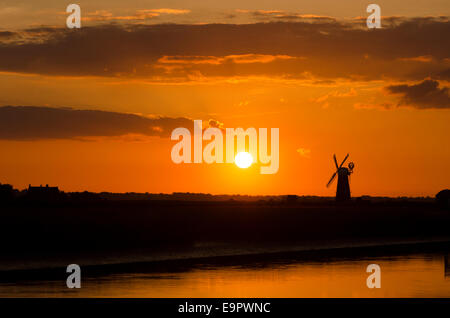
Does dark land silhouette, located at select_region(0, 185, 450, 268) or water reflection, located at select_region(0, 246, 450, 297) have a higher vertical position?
dark land silhouette, located at select_region(0, 185, 450, 268)

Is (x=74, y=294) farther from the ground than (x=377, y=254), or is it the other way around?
(x=377, y=254)

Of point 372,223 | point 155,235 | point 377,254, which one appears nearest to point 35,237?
point 155,235

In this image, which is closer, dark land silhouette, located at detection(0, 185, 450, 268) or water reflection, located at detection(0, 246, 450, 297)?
water reflection, located at detection(0, 246, 450, 297)

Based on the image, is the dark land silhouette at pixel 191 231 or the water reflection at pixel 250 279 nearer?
the water reflection at pixel 250 279

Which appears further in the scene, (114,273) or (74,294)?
(114,273)

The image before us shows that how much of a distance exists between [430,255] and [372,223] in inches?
1598

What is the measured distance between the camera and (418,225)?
4776 inches

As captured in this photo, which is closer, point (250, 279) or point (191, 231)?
point (250, 279)

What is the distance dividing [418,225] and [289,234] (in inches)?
1361

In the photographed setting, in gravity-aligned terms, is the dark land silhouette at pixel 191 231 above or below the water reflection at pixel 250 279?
above

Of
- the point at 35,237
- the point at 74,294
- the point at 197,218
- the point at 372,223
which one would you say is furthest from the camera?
the point at 372,223
